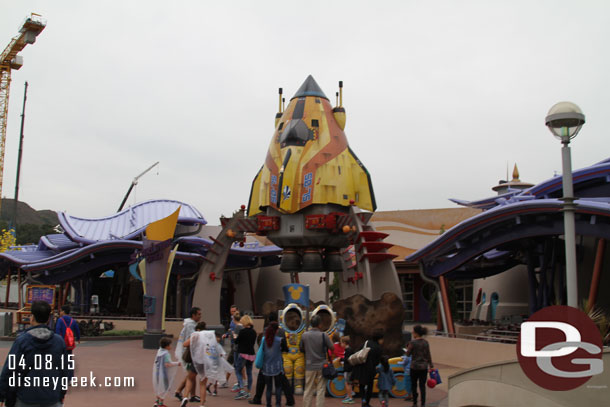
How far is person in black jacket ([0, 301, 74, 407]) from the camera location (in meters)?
6.19

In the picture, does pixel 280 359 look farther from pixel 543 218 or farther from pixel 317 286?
pixel 317 286

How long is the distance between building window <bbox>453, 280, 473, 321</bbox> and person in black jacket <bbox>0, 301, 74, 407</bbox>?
30.1 metres

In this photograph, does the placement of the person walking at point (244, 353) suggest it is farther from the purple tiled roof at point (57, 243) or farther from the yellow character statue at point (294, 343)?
the purple tiled roof at point (57, 243)

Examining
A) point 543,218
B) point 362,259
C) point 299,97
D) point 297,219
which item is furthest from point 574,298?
point 299,97

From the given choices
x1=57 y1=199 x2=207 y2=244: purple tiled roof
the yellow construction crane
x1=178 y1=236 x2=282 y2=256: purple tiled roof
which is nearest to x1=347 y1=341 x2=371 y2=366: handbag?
x1=178 y1=236 x2=282 y2=256: purple tiled roof

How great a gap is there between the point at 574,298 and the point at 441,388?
6354 mm

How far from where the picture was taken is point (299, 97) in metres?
23.2

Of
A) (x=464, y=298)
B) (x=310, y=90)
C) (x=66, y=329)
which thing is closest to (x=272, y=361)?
(x=66, y=329)

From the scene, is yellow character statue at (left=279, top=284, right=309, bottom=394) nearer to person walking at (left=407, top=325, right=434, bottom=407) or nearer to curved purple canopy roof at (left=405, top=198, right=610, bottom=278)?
person walking at (left=407, top=325, right=434, bottom=407)

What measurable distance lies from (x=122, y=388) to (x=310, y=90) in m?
13.6

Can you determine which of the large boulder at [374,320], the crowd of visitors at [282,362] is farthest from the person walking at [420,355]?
the large boulder at [374,320]

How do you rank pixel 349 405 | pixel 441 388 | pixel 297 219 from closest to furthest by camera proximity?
pixel 349 405
pixel 441 388
pixel 297 219

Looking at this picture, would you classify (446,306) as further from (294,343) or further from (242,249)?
(242,249)

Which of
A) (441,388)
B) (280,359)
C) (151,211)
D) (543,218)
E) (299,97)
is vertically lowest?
(441,388)
